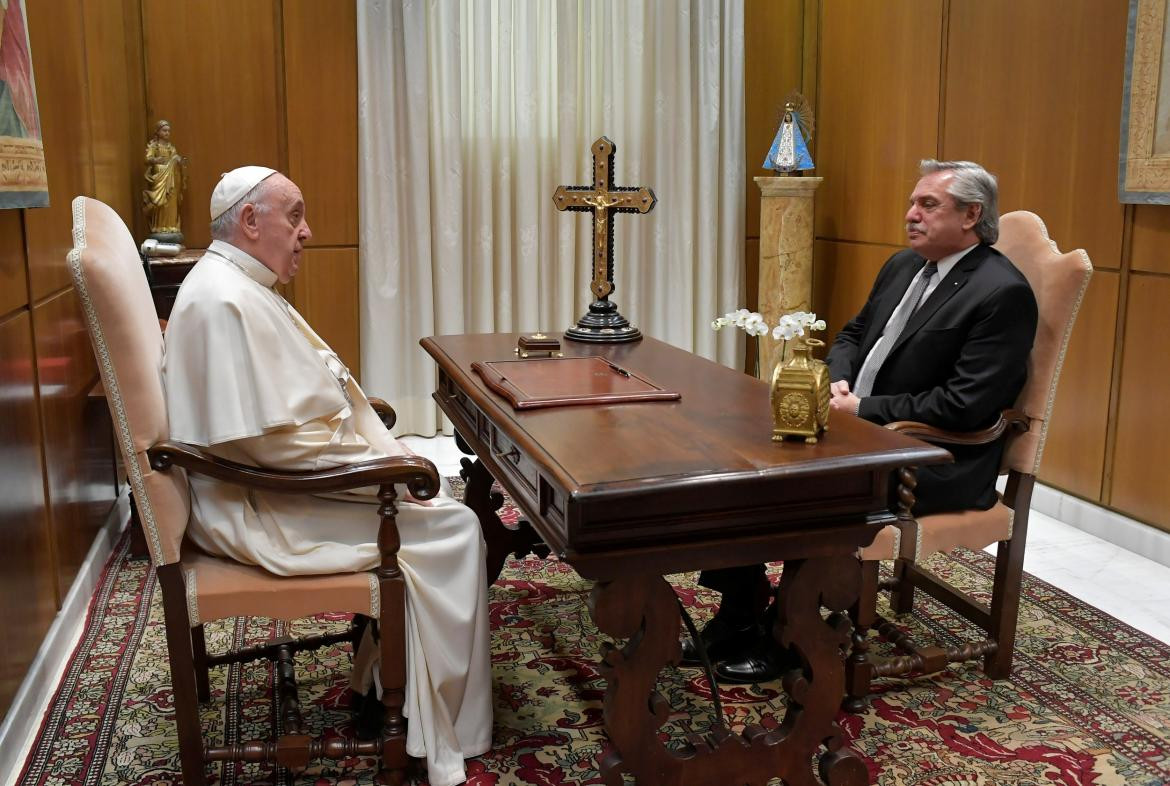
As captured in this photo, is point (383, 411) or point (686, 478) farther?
point (383, 411)

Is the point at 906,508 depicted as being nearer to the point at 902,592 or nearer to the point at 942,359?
the point at 942,359

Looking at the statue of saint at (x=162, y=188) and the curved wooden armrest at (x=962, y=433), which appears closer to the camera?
the curved wooden armrest at (x=962, y=433)

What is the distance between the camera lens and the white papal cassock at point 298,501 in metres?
2.45

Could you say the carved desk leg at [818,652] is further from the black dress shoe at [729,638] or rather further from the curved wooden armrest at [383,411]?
the curved wooden armrest at [383,411]

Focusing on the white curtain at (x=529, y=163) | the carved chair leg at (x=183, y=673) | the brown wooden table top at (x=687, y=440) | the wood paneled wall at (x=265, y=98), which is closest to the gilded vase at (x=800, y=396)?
the brown wooden table top at (x=687, y=440)

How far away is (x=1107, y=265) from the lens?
457cm

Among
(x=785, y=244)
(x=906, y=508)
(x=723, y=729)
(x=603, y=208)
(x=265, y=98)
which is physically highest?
(x=265, y=98)

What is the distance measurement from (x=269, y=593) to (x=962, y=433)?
1.92 meters

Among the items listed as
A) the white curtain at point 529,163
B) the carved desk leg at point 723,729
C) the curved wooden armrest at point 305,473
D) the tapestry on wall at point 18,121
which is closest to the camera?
the carved desk leg at point 723,729

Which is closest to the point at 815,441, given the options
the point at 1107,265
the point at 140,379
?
the point at 140,379

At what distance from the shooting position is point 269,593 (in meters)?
2.48

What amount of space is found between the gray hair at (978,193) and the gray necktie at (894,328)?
0.69ft

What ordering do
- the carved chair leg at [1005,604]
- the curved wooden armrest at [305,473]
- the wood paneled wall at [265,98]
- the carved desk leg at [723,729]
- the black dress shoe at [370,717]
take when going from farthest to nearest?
the wood paneled wall at [265,98] < the carved chair leg at [1005,604] < the black dress shoe at [370,717] < the curved wooden armrest at [305,473] < the carved desk leg at [723,729]

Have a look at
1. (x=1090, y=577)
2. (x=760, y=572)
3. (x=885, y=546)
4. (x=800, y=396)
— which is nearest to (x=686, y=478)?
(x=800, y=396)
